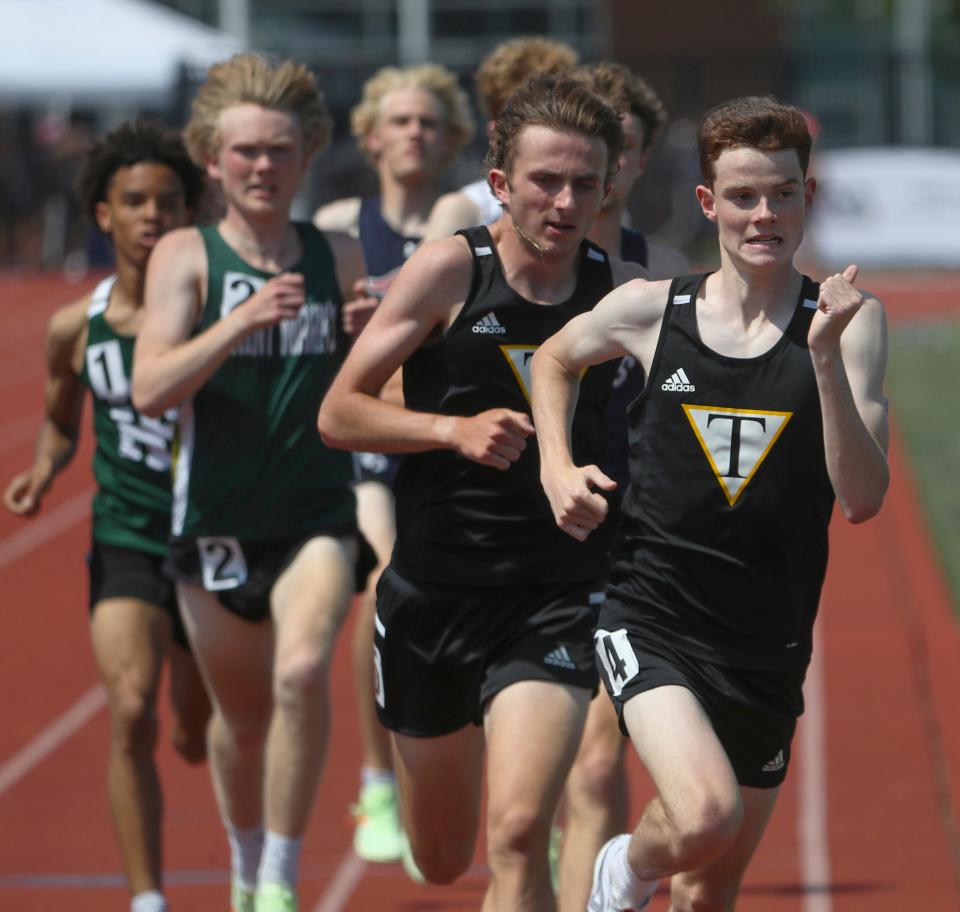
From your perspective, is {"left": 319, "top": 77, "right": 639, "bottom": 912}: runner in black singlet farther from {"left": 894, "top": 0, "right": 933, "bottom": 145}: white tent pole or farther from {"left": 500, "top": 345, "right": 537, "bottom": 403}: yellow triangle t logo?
{"left": 894, "top": 0, "right": 933, "bottom": 145}: white tent pole

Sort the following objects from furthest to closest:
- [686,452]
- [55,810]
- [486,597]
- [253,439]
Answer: [55,810]
[253,439]
[486,597]
[686,452]

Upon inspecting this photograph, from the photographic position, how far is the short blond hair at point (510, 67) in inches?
225

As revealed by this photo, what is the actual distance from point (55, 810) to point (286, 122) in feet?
9.67

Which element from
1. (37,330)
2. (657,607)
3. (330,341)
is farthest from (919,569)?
(37,330)

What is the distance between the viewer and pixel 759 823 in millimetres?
4246

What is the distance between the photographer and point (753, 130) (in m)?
3.91

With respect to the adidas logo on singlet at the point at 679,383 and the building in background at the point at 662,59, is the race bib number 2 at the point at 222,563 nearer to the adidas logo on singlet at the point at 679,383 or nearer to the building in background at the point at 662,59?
the adidas logo on singlet at the point at 679,383

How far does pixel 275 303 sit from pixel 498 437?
1084 mm

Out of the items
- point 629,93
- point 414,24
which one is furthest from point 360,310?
point 414,24

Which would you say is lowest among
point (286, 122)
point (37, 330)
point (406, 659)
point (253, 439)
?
point (37, 330)

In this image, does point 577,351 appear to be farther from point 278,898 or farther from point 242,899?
point 242,899

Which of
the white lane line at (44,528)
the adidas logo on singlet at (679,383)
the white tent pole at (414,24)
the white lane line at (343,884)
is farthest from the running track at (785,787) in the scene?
the white tent pole at (414,24)

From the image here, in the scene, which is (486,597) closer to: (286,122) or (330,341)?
(330,341)

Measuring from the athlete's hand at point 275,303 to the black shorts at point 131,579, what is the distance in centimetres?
104
